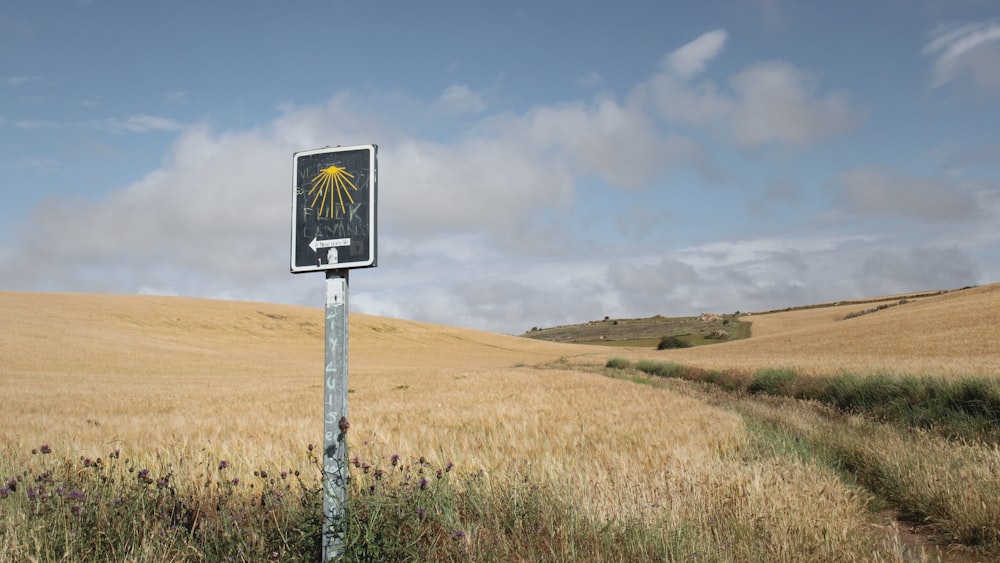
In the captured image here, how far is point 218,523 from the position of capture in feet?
14.1

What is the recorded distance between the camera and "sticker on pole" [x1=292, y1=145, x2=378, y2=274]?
12.7ft

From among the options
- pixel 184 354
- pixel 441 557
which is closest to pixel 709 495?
pixel 441 557

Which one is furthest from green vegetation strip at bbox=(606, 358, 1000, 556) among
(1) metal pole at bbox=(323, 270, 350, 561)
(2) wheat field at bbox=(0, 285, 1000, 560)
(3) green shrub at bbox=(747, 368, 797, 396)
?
(1) metal pole at bbox=(323, 270, 350, 561)

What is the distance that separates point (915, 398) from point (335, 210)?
552 inches

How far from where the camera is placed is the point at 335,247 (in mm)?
3902

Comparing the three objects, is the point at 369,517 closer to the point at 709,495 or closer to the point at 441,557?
the point at 441,557

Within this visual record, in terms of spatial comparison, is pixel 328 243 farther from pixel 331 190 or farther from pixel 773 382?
pixel 773 382

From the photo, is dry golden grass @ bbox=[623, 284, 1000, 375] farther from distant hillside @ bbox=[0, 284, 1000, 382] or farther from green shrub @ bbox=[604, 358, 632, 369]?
green shrub @ bbox=[604, 358, 632, 369]

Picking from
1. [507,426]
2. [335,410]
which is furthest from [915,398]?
[335,410]

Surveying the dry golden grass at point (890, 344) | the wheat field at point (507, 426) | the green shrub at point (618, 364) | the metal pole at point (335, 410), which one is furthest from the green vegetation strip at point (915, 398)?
the green shrub at point (618, 364)

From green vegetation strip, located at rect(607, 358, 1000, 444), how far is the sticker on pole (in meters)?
10.1

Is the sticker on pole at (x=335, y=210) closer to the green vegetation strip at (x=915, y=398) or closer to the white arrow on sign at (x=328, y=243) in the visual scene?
the white arrow on sign at (x=328, y=243)

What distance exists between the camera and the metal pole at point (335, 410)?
3.71m

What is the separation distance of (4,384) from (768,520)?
29406mm
